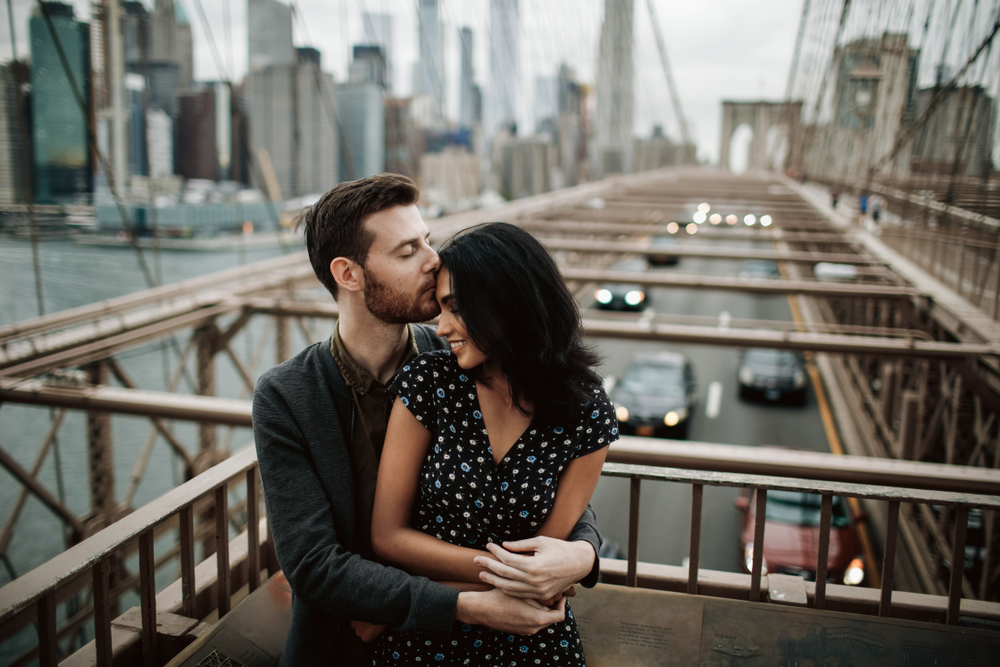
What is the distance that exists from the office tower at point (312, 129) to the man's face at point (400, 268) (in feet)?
25.2

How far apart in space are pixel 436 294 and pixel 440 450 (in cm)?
35

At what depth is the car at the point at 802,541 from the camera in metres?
7.33

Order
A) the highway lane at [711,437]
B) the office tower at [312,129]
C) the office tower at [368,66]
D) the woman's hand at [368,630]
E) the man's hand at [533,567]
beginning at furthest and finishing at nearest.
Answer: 1. the office tower at [368,66]
2. the highway lane at [711,437]
3. the office tower at [312,129]
4. the woman's hand at [368,630]
5. the man's hand at [533,567]

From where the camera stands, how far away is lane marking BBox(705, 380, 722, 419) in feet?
51.8

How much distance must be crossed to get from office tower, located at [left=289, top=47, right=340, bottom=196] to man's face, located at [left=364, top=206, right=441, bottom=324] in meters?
7.69

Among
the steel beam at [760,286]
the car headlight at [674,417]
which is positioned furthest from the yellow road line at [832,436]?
the car headlight at [674,417]

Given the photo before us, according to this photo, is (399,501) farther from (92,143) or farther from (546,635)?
(92,143)

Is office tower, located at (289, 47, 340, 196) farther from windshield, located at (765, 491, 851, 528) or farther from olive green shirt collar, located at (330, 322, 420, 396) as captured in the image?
olive green shirt collar, located at (330, 322, 420, 396)

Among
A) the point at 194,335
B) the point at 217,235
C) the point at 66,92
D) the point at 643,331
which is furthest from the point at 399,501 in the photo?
the point at 217,235

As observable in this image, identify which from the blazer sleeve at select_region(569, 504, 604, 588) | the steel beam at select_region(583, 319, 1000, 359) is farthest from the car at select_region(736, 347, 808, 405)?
the blazer sleeve at select_region(569, 504, 604, 588)

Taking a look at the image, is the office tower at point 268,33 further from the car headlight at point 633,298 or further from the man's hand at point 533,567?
the car headlight at point 633,298

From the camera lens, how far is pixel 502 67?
20469 mm

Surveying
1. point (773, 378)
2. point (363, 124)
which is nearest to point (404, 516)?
point (363, 124)

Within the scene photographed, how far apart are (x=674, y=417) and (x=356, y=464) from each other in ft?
37.3
